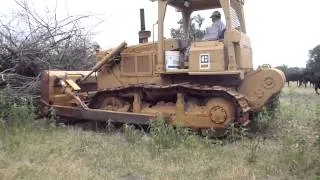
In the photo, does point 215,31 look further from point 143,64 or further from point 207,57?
point 143,64

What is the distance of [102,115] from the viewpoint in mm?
9680

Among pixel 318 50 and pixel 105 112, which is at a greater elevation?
pixel 318 50

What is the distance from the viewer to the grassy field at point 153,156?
239 inches

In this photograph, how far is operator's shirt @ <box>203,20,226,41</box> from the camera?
357 inches

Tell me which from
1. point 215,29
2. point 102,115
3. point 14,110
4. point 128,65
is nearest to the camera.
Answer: point 14,110

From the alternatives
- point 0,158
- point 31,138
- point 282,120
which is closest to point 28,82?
point 31,138

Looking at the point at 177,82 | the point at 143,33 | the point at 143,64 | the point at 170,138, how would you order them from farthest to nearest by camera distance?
the point at 143,33
the point at 143,64
the point at 177,82
the point at 170,138

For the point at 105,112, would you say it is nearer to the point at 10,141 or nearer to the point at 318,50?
the point at 10,141

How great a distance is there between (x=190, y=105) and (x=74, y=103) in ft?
8.68

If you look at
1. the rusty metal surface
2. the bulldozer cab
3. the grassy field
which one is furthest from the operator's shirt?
the grassy field

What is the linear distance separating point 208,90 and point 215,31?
118 cm

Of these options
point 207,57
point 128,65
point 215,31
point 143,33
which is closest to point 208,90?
point 207,57

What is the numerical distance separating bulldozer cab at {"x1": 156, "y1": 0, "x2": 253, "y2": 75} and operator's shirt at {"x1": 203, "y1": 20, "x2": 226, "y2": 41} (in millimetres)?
197

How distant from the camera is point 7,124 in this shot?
8.93 m
